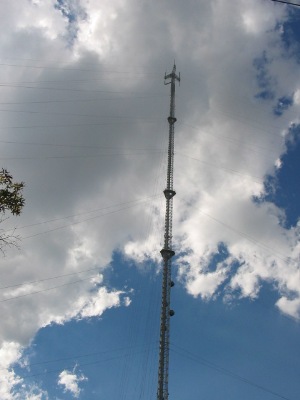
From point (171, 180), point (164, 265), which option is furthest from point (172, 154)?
point (164, 265)

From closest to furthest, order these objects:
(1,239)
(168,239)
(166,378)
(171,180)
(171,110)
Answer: (1,239), (166,378), (168,239), (171,180), (171,110)

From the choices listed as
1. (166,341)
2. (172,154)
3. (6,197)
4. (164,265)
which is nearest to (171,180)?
(172,154)

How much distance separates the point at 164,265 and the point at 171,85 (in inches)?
1309

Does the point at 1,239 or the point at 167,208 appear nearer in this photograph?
the point at 1,239

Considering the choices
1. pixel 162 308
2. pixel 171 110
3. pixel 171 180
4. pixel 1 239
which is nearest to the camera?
pixel 1 239

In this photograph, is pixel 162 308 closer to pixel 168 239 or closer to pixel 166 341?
pixel 166 341

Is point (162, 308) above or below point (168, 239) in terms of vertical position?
below

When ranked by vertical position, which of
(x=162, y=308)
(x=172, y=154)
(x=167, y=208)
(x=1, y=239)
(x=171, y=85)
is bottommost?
(x=1, y=239)

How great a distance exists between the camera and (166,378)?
49.9 m

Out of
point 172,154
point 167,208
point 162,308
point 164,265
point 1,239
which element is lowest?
point 1,239

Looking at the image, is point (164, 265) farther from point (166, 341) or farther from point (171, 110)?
point (171, 110)

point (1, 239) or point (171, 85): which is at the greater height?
point (171, 85)

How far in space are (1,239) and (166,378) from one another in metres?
38.8

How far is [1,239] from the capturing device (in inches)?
691
